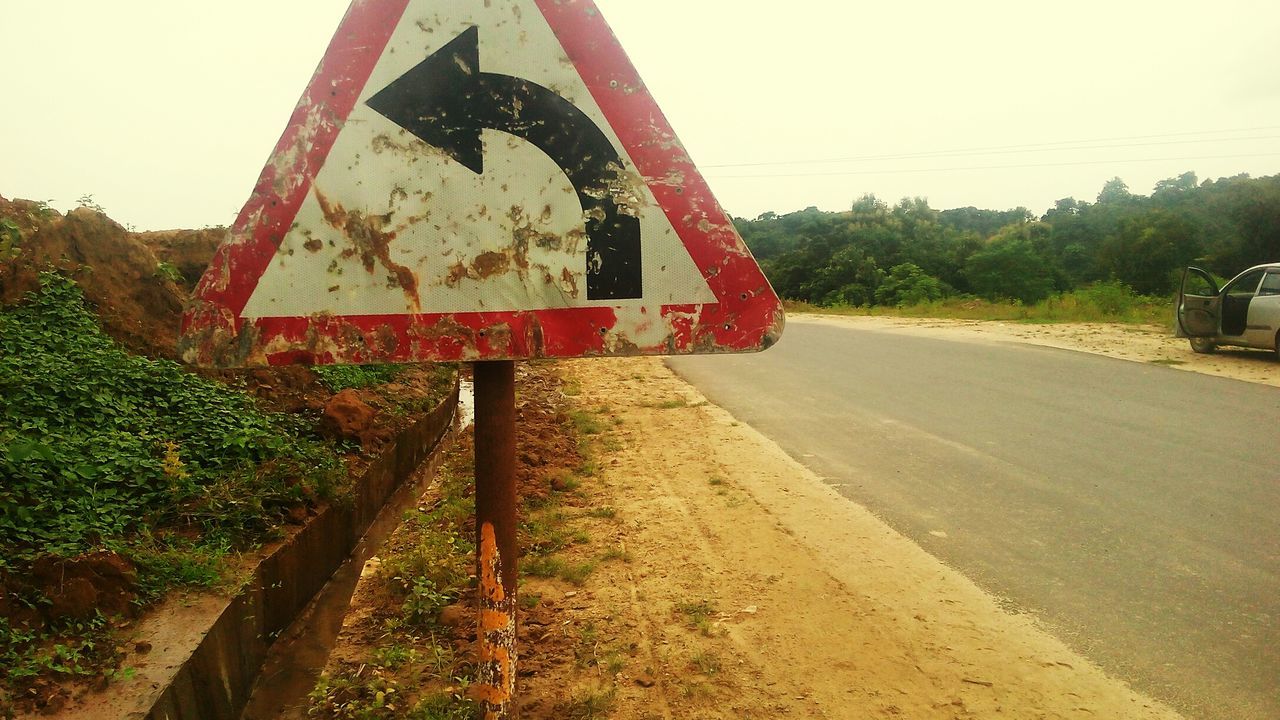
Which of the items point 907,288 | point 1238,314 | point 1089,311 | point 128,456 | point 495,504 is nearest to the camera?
point 495,504

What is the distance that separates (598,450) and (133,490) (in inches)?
129

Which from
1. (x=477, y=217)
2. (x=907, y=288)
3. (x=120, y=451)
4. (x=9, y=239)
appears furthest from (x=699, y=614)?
(x=907, y=288)

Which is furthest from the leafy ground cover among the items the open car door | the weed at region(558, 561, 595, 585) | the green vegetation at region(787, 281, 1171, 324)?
the green vegetation at region(787, 281, 1171, 324)

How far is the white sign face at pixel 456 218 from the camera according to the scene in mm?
1625

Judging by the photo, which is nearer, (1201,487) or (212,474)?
(212,474)

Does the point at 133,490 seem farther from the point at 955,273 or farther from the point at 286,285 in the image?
the point at 955,273

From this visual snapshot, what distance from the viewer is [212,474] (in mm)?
4332

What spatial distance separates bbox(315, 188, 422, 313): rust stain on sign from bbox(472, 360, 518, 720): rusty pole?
0.27m

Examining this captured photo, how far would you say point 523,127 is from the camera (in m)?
1.67

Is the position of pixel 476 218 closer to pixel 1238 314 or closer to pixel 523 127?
pixel 523 127

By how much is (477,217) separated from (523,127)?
206 millimetres

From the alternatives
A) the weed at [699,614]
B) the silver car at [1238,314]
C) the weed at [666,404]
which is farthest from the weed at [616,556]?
the silver car at [1238,314]

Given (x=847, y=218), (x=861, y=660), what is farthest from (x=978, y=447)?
(x=847, y=218)

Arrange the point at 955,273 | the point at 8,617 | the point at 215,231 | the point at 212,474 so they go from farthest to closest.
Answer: the point at 955,273
the point at 215,231
the point at 212,474
the point at 8,617
